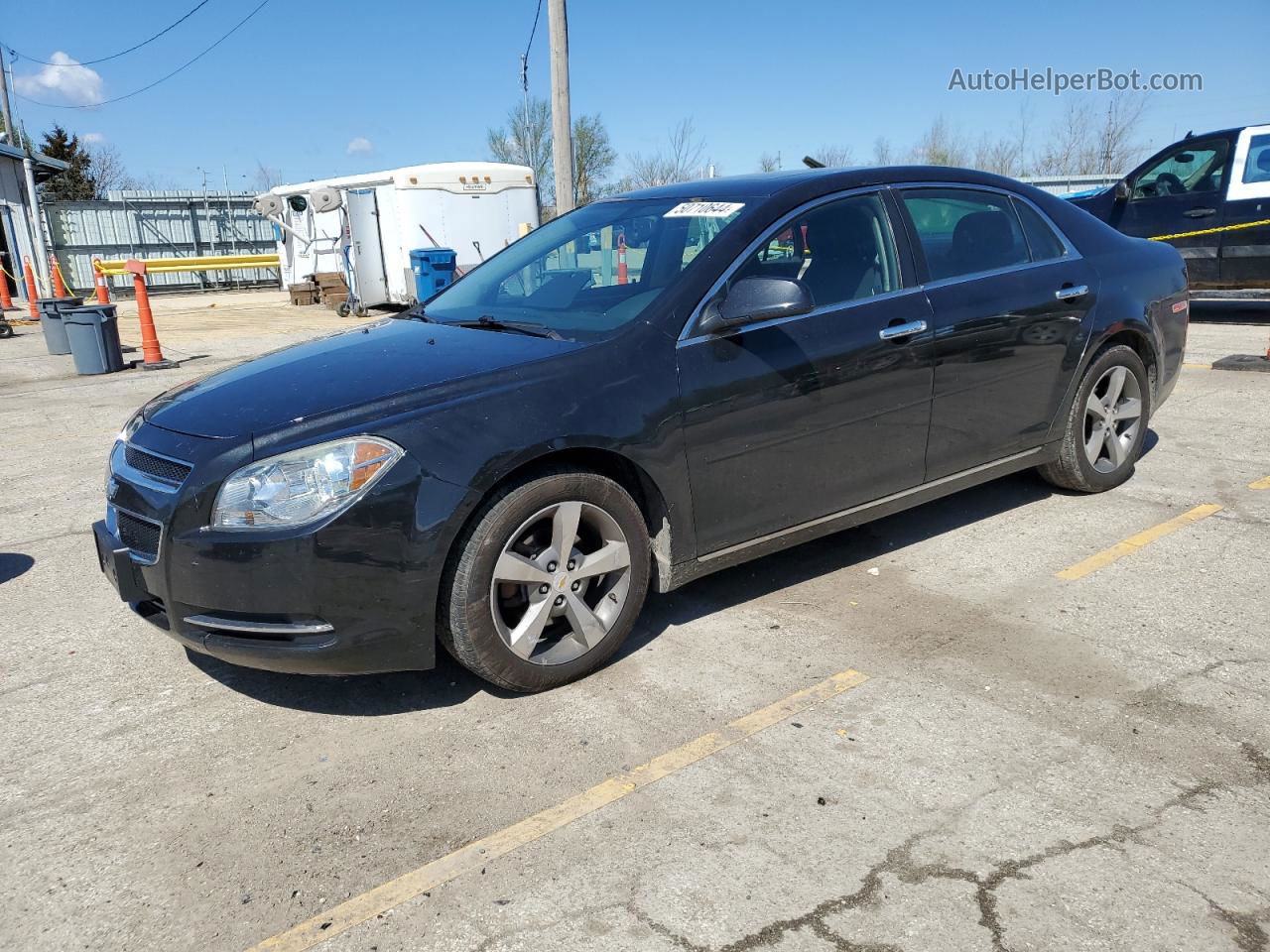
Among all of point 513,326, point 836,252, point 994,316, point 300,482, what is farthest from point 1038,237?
point 300,482

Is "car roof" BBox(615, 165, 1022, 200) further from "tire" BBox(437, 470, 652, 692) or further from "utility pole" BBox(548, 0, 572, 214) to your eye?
"utility pole" BBox(548, 0, 572, 214)

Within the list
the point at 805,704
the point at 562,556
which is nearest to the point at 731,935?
the point at 805,704

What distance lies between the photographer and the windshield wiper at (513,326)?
3.78 metres

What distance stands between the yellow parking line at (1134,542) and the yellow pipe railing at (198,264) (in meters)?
27.8

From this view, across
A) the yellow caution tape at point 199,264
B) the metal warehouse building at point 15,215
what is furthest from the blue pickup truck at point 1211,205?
the metal warehouse building at point 15,215

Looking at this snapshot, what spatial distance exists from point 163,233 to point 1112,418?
31049 mm

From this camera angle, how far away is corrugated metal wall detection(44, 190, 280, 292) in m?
28.7

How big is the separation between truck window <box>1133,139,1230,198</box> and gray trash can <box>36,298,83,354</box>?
13.6 m

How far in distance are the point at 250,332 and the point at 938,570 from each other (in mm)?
15619

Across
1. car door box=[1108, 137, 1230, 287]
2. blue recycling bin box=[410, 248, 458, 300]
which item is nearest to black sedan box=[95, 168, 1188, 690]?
car door box=[1108, 137, 1230, 287]

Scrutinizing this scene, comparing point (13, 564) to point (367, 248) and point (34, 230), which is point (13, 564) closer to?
point (367, 248)

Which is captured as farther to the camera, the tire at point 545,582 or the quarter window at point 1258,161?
the quarter window at point 1258,161

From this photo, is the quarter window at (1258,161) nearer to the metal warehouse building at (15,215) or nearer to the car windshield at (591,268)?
the car windshield at (591,268)

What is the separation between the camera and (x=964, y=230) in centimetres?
465
